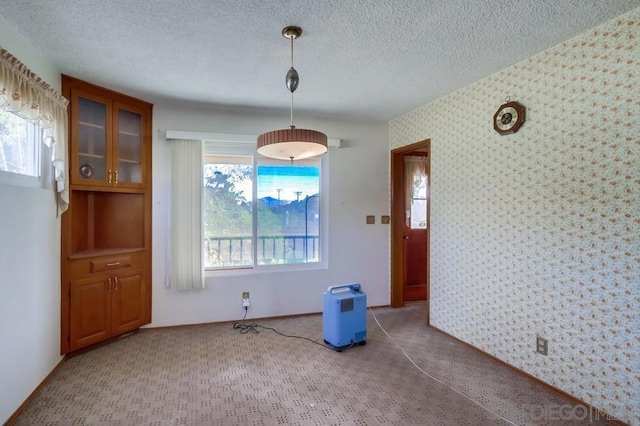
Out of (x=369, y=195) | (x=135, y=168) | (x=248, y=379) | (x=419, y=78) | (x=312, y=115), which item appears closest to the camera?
(x=248, y=379)

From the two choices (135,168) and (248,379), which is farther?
(135,168)

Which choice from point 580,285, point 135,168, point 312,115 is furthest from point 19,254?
point 580,285

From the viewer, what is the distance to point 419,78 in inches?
110

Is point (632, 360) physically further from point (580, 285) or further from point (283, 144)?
point (283, 144)

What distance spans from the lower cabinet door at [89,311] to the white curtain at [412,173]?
11.9ft

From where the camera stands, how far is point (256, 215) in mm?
3777

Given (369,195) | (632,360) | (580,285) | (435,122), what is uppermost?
(435,122)

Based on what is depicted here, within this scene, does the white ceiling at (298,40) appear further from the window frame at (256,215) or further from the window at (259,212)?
the window at (259,212)

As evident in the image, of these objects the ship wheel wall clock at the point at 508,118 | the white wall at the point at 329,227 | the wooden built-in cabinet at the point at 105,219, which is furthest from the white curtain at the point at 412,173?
the wooden built-in cabinet at the point at 105,219

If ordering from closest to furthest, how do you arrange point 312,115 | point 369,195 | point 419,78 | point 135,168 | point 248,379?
point 248,379 → point 419,78 → point 135,168 → point 312,115 → point 369,195

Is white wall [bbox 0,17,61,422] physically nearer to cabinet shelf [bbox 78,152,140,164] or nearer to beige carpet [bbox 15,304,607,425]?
beige carpet [bbox 15,304,607,425]

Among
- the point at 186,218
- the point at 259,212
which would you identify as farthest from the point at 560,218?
the point at 186,218

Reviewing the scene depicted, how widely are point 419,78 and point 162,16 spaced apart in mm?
1984

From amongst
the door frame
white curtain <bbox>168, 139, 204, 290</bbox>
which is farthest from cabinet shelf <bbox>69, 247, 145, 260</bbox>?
the door frame
